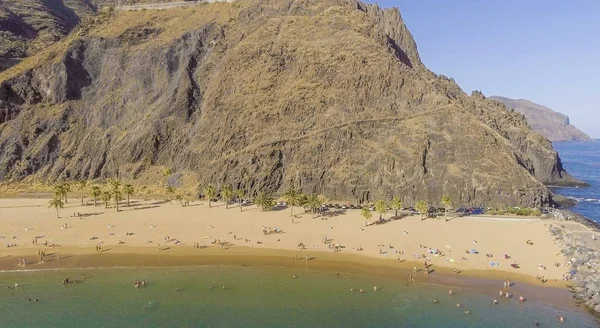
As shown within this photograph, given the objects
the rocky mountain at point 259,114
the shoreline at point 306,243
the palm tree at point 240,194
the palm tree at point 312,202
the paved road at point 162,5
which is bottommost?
the shoreline at point 306,243

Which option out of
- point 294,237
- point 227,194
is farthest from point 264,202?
point 294,237

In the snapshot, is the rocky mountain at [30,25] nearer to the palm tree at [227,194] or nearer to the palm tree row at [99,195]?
the palm tree row at [99,195]

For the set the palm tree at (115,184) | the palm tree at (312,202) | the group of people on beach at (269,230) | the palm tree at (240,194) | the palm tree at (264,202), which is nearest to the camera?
the group of people on beach at (269,230)

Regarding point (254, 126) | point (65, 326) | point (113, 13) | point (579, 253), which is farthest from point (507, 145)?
point (113, 13)

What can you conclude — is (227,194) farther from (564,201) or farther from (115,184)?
(564,201)

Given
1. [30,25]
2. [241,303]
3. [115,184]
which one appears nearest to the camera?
[241,303]

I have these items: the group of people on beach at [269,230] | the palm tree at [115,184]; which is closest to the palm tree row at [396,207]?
the group of people on beach at [269,230]

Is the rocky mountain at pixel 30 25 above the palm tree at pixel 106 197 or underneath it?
above
